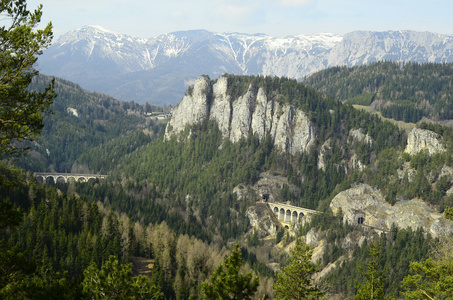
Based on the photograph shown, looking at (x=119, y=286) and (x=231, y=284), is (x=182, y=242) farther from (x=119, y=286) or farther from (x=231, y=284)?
(x=231, y=284)

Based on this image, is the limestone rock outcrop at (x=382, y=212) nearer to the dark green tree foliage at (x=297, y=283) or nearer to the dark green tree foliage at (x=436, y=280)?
the dark green tree foliage at (x=297, y=283)

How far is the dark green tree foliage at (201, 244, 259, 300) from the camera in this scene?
3188 centimetres

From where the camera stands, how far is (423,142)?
606 feet

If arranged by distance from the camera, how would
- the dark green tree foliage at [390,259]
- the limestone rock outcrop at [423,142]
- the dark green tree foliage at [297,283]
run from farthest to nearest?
1. the limestone rock outcrop at [423,142]
2. the dark green tree foliage at [390,259]
3. the dark green tree foliage at [297,283]

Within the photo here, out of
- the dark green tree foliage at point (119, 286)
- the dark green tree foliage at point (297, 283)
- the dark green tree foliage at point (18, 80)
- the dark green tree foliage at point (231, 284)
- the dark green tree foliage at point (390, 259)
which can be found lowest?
the dark green tree foliage at point (390, 259)

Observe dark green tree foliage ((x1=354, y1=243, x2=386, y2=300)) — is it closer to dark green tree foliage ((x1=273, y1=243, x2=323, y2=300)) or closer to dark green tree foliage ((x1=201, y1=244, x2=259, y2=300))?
dark green tree foliage ((x1=273, y1=243, x2=323, y2=300))

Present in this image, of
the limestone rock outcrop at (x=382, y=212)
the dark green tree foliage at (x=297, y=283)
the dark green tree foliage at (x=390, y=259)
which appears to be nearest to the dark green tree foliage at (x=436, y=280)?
the dark green tree foliage at (x=297, y=283)

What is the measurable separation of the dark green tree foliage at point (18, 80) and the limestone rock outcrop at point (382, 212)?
143 meters

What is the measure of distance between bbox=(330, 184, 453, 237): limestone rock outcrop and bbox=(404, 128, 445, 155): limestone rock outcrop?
24.8 m

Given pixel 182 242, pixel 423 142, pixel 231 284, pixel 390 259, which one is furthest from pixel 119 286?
pixel 423 142

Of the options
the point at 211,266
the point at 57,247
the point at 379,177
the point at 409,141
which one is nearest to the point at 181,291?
the point at 211,266

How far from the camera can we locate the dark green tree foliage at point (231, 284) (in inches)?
1255

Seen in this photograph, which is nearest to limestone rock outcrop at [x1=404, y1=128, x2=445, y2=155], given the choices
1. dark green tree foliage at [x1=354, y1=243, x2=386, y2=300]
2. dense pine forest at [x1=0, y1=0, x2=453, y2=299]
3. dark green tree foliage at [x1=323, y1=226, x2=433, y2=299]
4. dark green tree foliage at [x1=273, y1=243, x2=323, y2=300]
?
dense pine forest at [x1=0, y1=0, x2=453, y2=299]

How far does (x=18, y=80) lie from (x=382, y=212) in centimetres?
16248
